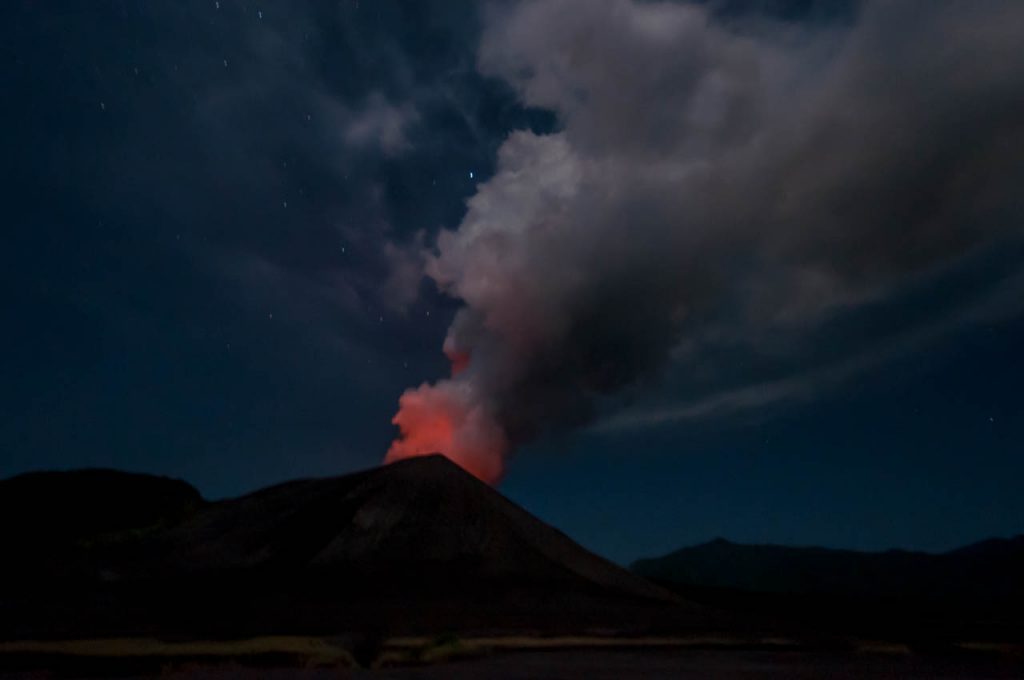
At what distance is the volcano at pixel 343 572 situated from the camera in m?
28.1

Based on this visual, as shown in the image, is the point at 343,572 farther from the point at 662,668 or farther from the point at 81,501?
the point at 81,501

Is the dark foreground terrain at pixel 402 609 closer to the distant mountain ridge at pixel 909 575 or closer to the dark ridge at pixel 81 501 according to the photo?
the dark ridge at pixel 81 501

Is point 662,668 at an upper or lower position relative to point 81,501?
lower

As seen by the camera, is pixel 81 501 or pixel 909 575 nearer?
pixel 81 501

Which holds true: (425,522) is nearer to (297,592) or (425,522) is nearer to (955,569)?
(297,592)

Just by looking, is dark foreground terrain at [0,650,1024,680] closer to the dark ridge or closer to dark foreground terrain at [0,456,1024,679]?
dark foreground terrain at [0,456,1024,679]

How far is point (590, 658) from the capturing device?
2039 centimetres

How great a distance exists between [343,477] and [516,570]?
1730cm

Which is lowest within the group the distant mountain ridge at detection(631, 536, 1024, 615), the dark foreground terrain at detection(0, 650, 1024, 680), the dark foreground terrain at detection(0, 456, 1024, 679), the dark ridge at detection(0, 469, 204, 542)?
the dark foreground terrain at detection(0, 650, 1024, 680)

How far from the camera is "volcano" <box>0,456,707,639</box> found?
28109mm

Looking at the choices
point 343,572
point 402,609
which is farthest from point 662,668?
→ point 343,572

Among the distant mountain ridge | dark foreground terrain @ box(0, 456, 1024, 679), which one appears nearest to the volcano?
dark foreground terrain @ box(0, 456, 1024, 679)

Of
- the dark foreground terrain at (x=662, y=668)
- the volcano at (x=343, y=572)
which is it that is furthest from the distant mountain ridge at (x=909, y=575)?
the dark foreground terrain at (x=662, y=668)

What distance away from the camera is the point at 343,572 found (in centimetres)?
3759
